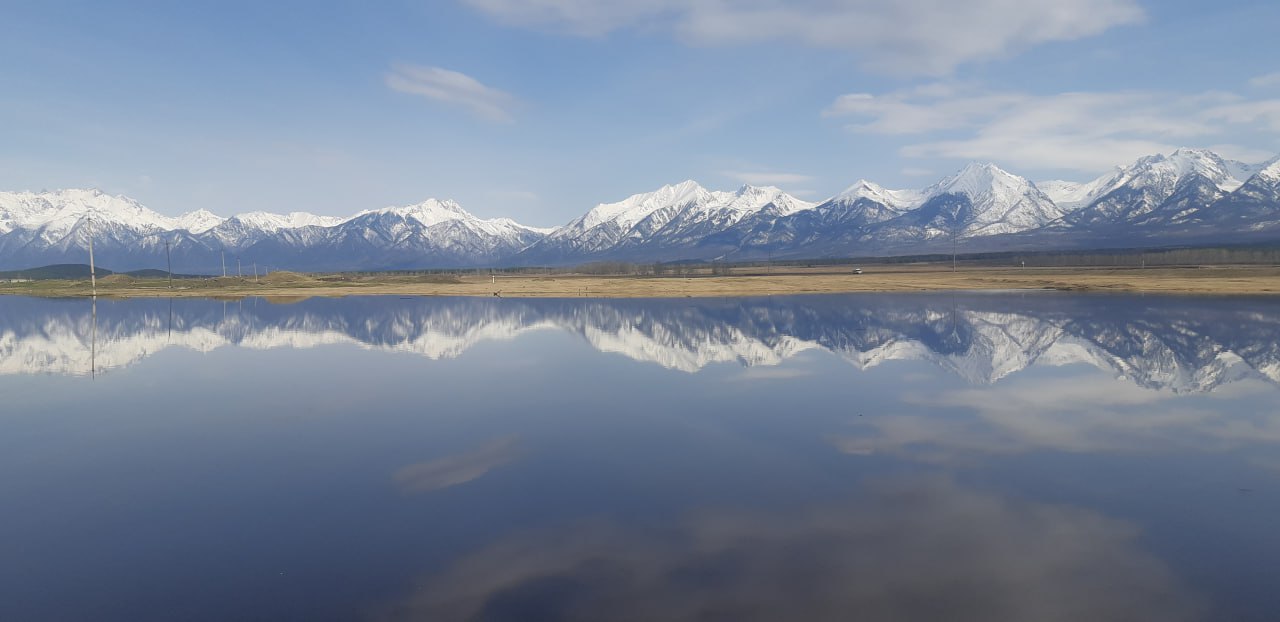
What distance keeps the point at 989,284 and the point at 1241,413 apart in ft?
356

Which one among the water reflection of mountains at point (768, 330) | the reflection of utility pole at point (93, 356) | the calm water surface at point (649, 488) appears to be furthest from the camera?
the water reflection of mountains at point (768, 330)

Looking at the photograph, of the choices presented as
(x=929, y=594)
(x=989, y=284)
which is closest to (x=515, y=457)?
(x=929, y=594)

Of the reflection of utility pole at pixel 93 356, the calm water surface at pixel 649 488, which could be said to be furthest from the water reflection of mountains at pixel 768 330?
the calm water surface at pixel 649 488

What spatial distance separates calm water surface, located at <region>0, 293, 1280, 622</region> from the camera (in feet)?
39.9

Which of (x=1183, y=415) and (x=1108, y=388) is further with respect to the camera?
(x=1108, y=388)

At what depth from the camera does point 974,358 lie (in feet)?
133

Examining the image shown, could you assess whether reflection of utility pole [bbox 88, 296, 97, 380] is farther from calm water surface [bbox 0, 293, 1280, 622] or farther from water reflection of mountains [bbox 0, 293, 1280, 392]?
calm water surface [bbox 0, 293, 1280, 622]

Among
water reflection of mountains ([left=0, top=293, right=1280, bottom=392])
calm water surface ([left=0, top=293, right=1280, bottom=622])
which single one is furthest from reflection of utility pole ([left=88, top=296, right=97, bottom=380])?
calm water surface ([left=0, top=293, right=1280, bottom=622])

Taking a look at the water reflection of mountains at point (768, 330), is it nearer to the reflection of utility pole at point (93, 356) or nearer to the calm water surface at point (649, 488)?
the reflection of utility pole at point (93, 356)

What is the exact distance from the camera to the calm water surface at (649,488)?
12156mm

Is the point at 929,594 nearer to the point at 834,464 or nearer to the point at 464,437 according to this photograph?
the point at 834,464

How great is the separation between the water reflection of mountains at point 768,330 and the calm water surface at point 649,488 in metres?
0.98

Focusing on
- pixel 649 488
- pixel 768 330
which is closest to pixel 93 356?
pixel 649 488

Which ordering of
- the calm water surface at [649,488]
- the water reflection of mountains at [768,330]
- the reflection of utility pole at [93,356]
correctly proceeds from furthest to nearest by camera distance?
1. the water reflection of mountains at [768,330]
2. the reflection of utility pole at [93,356]
3. the calm water surface at [649,488]
